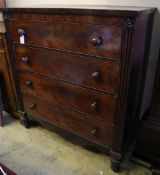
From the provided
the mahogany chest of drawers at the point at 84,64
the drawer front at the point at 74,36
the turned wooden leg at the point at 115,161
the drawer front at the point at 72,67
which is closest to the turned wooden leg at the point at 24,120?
the mahogany chest of drawers at the point at 84,64

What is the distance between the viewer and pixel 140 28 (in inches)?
40.9

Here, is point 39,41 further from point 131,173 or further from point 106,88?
point 131,173

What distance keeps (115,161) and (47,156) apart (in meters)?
0.53

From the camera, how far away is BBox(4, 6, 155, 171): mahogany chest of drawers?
1.02 meters

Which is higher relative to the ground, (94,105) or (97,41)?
(97,41)

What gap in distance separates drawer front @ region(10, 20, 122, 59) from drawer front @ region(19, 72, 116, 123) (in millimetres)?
265

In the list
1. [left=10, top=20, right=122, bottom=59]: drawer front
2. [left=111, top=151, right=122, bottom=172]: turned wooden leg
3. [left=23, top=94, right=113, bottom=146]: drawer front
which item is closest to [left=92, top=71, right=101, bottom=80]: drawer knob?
[left=10, top=20, right=122, bottom=59]: drawer front

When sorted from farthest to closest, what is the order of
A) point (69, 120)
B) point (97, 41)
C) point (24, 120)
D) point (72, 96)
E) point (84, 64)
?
point (24, 120) → point (69, 120) → point (72, 96) → point (84, 64) → point (97, 41)

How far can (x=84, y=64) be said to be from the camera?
1179 mm

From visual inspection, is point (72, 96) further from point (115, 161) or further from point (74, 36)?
point (115, 161)

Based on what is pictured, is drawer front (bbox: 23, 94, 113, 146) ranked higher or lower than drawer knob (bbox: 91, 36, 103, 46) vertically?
lower

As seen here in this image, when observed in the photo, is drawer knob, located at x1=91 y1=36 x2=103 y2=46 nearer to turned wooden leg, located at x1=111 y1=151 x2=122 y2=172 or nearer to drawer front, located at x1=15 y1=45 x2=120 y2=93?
drawer front, located at x1=15 y1=45 x2=120 y2=93

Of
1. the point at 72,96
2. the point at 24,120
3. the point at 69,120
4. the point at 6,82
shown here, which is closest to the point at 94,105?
the point at 72,96

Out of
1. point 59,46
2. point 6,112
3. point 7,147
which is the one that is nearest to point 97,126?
point 59,46
